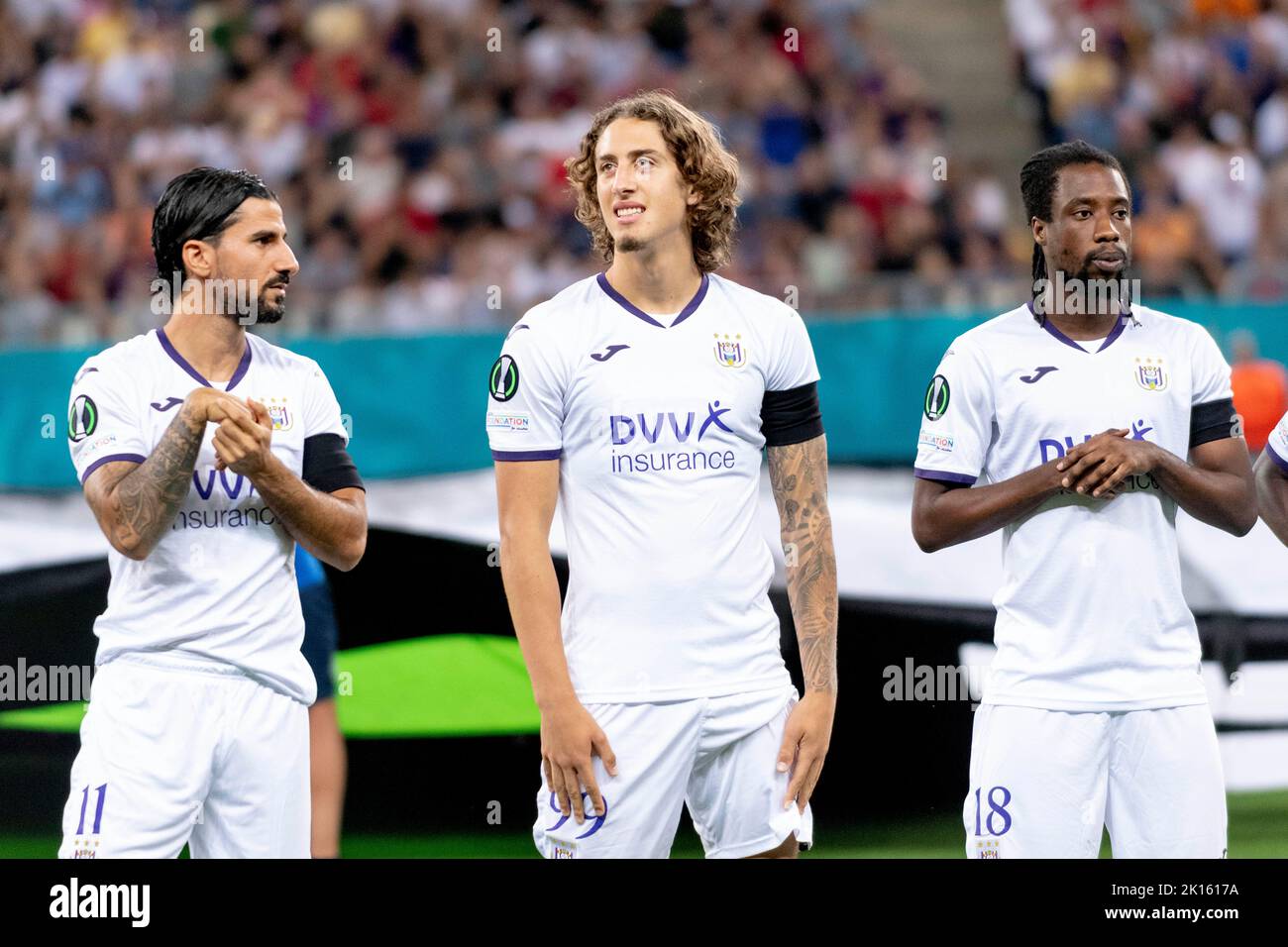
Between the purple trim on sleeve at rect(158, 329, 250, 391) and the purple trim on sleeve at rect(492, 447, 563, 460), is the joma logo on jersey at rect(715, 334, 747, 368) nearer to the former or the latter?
the purple trim on sleeve at rect(492, 447, 563, 460)

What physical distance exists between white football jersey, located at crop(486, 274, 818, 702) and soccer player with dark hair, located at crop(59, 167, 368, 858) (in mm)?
535

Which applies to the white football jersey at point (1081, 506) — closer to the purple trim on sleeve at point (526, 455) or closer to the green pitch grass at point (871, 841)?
the purple trim on sleeve at point (526, 455)

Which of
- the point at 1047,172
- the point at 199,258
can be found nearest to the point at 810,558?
the point at 1047,172

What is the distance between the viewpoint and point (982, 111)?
41.3 ft

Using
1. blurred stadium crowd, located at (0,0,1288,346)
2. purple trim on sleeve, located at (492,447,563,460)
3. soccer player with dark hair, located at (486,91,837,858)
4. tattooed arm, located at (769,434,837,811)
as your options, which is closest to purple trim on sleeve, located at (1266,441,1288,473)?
tattooed arm, located at (769,434,837,811)

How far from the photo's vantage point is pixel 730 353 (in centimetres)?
395

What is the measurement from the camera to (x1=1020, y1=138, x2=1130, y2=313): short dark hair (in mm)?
4332

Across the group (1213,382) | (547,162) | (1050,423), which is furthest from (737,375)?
(547,162)

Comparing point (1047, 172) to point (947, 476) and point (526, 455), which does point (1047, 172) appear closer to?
point (947, 476)

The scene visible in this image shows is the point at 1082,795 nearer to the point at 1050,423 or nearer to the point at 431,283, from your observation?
the point at 1050,423

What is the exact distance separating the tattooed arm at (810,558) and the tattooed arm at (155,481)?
1240 millimetres

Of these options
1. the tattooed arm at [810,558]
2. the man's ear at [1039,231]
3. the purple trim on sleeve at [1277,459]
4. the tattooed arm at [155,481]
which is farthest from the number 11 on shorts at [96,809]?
the purple trim on sleeve at [1277,459]

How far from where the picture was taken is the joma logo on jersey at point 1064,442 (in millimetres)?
4184

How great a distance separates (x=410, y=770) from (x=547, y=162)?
16.5 ft
